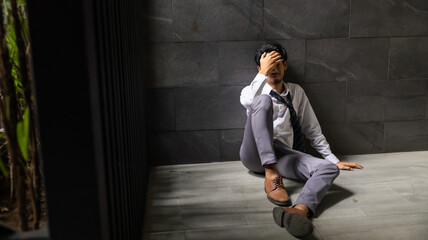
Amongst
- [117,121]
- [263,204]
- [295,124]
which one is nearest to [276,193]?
[263,204]

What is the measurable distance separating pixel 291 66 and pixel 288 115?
483 mm

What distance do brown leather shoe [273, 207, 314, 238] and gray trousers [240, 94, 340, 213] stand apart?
162mm

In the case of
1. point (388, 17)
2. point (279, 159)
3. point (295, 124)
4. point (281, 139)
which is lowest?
point (279, 159)

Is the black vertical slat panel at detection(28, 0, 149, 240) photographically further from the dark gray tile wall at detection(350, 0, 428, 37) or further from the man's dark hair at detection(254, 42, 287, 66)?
the dark gray tile wall at detection(350, 0, 428, 37)

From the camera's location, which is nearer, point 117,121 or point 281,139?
point 117,121

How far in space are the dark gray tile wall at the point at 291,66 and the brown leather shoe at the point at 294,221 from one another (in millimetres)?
1139

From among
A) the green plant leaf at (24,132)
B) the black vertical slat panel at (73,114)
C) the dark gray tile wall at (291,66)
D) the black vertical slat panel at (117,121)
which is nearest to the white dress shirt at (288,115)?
the dark gray tile wall at (291,66)

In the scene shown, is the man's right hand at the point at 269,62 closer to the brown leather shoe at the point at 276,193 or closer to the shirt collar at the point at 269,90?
the shirt collar at the point at 269,90

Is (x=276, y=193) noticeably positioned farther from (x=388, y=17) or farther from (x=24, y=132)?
(x=388, y=17)

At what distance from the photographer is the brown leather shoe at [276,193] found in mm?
2172

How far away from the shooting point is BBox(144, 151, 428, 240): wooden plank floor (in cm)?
188

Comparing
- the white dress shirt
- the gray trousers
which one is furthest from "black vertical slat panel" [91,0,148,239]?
the white dress shirt

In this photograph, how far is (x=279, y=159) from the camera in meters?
2.54

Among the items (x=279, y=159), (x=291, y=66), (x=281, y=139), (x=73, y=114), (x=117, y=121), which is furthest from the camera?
(x=291, y=66)
